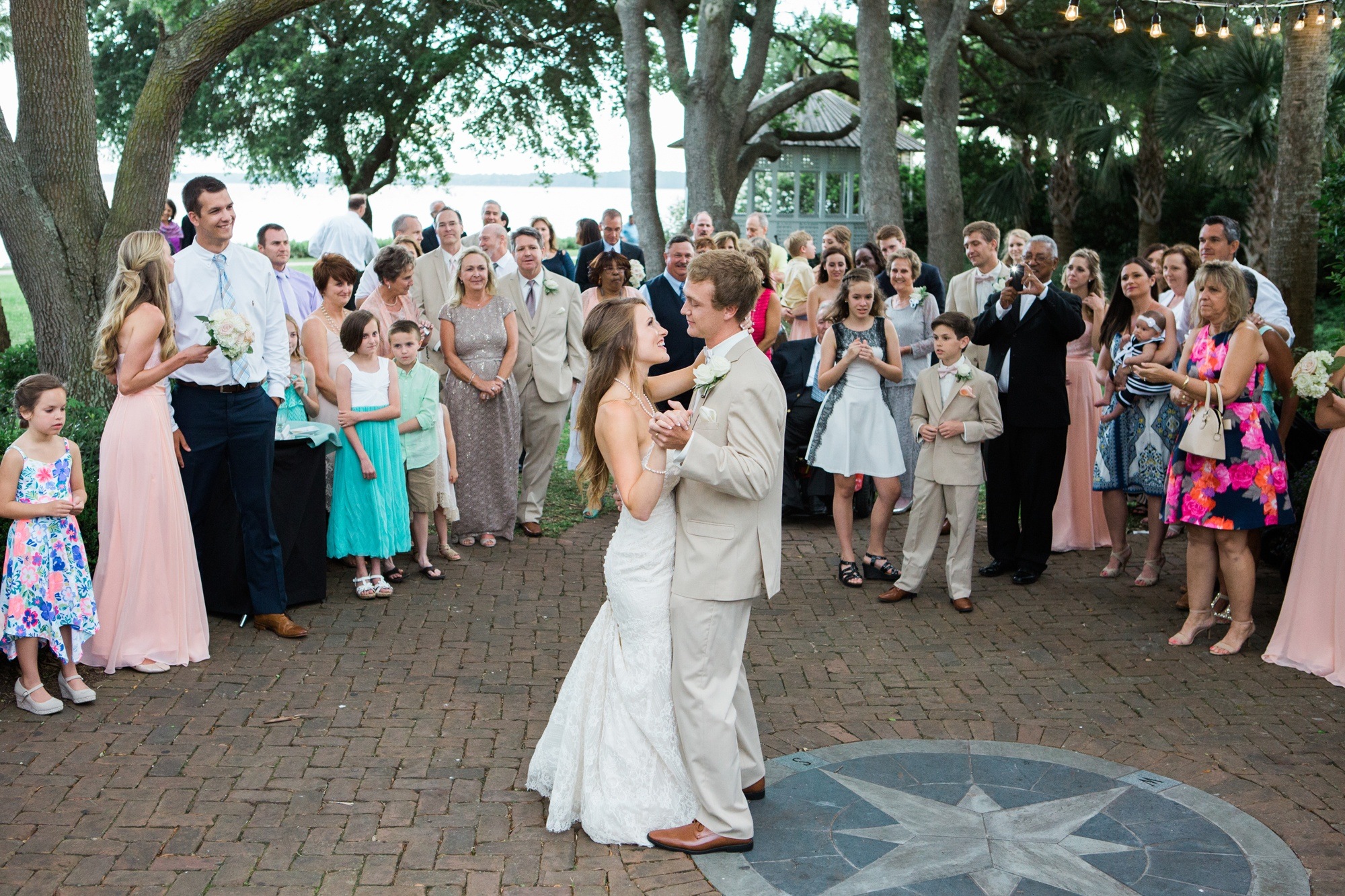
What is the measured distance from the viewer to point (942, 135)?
17.1 m

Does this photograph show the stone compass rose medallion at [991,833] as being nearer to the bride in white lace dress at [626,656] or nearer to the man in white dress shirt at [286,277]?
the bride in white lace dress at [626,656]

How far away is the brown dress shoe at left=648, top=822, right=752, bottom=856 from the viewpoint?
162 inches

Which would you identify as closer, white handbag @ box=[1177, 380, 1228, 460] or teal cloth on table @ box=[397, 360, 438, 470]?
white handbag @ box=[1177, 380, 1228, 460]

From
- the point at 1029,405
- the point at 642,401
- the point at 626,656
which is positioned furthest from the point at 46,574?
the point at 1029,405

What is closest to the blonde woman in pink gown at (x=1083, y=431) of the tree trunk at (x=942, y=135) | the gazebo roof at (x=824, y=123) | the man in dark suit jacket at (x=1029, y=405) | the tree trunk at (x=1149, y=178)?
the man in dark suit jacket at (x=1029, y=405)

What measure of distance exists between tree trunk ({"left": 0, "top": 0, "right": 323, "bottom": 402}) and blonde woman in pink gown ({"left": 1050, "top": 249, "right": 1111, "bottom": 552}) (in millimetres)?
5717

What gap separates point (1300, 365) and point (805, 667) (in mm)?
2832

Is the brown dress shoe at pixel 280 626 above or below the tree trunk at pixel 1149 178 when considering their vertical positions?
below

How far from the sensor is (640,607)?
4148mm

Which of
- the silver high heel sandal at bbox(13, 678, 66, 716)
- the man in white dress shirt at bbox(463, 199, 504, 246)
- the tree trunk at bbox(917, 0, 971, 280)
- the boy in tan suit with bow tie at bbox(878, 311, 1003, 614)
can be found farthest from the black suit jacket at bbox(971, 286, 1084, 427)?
the tree trunk at bbox(917, 0, 971, 280)

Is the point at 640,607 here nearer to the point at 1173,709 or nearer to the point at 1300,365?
the point at 1173,709

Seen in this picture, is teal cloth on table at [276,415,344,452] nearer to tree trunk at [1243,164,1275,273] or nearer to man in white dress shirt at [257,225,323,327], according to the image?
man in white dress shirt at [257,225,323,327]

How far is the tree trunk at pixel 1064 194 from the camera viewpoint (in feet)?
76.7

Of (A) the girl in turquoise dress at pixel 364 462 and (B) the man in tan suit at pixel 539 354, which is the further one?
(B) the man in tan suit at pixel 539 354
